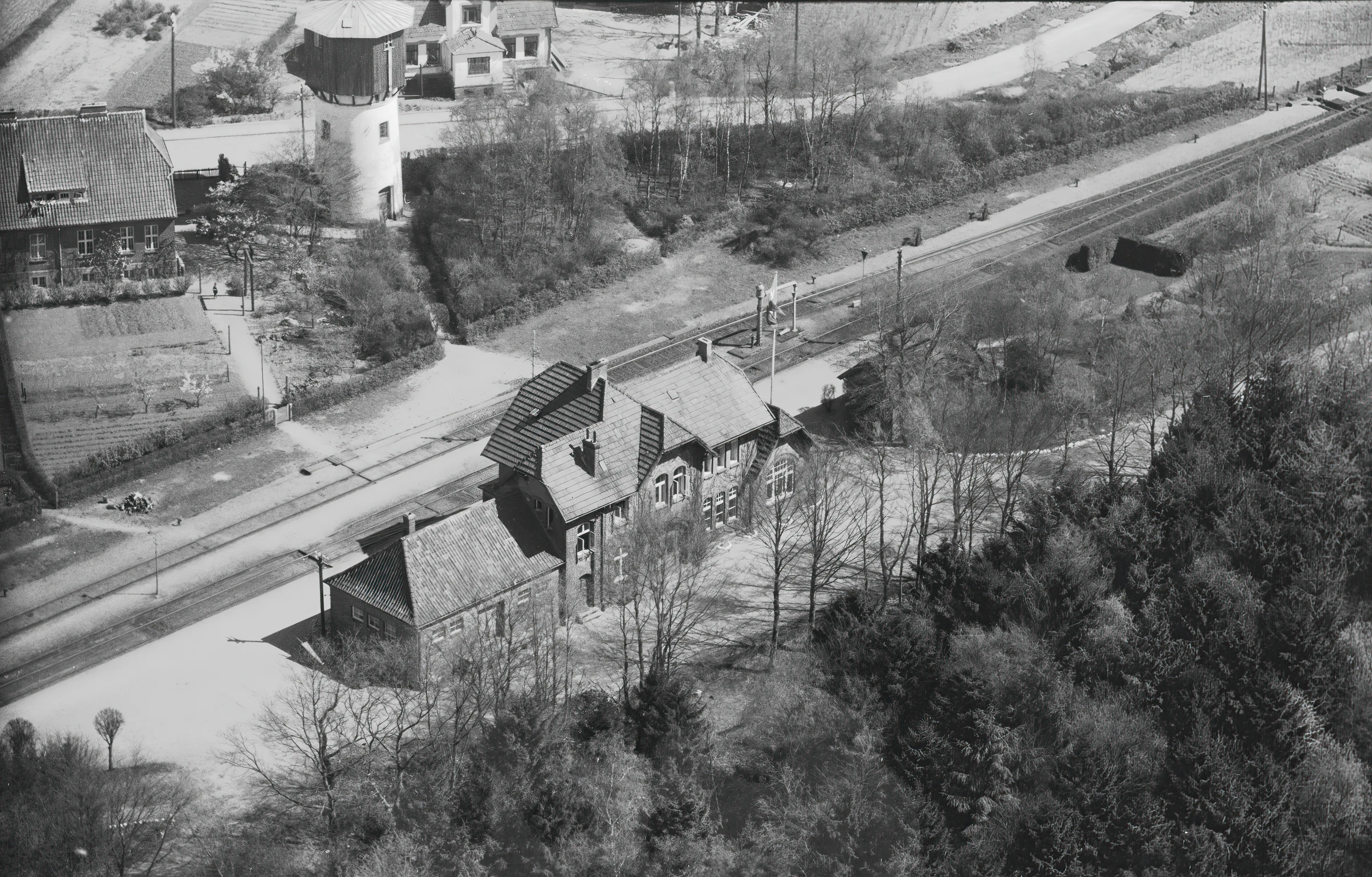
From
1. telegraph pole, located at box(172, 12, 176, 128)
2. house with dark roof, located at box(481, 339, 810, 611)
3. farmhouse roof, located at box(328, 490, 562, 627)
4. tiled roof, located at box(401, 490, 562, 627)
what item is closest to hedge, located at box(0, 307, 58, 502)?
farmhouse roof, located at box(328, 490, 562, 627)

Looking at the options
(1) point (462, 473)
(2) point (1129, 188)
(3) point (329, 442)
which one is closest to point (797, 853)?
(1) point (462, 473)

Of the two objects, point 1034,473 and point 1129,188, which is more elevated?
point 1129,188

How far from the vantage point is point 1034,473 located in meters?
103

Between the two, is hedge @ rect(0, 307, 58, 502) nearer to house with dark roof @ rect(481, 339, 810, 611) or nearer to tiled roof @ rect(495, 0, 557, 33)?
house with dark roof @ rect(481, 339, 810, 611)

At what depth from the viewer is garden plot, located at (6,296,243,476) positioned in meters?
103

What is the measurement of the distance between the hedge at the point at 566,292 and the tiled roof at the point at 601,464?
913 inches

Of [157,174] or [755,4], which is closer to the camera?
[157,174]

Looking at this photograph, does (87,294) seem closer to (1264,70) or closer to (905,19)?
(905,19)

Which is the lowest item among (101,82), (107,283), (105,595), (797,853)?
(797,853)

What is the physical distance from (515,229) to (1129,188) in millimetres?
41844

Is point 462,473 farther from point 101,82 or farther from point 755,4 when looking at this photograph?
point 755,4

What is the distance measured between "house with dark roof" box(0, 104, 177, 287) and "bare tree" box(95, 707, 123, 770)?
39062mm

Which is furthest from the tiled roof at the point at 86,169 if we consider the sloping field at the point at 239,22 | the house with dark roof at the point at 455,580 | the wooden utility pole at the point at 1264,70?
the wooden utility pole at the point at 1264,70

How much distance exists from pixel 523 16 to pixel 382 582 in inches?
2599
